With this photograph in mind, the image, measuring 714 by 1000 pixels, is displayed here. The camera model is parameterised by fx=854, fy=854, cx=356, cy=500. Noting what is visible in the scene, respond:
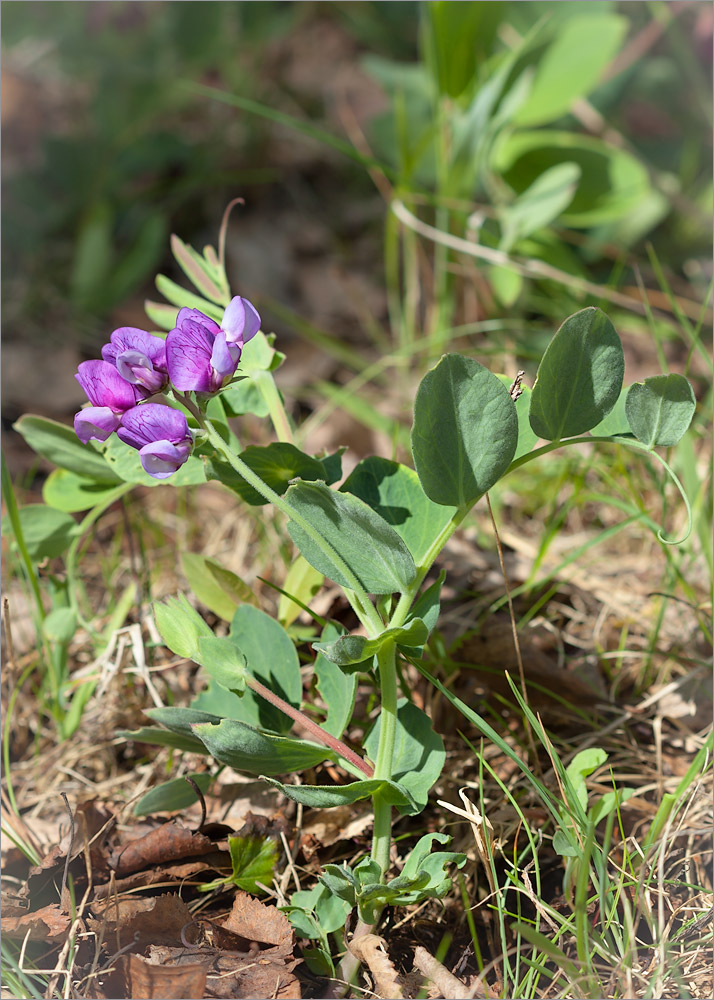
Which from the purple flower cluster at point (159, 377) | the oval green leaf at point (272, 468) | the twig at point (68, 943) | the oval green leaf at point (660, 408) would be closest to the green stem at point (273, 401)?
the oval green leaf at point (272, 468)

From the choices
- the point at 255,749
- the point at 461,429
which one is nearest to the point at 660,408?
the point at 461,429

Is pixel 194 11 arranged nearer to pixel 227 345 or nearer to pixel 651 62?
pixel 651 62

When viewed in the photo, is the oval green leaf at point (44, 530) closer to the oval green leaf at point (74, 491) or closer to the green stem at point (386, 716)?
the oval green leaf at point (74, 491)

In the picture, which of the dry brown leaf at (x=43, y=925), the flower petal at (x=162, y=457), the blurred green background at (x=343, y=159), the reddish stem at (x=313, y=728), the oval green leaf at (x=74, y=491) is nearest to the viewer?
the flower petal at (x=162, y=457)

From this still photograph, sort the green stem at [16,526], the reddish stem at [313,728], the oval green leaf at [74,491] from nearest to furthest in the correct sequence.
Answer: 1. the reddish stem at [313,728]
2. the green stem at [16,526]
3. the oval green leaf at [74,491]

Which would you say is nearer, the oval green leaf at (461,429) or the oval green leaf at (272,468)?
the oval green leaf at (461,429)

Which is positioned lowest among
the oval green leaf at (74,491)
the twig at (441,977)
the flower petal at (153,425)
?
the twig at (441,977)

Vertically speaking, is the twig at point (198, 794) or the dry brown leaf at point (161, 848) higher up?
the twig at point (198, 794)
